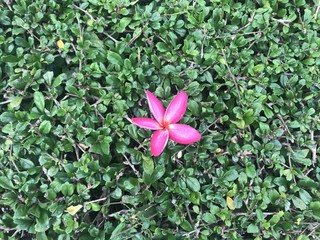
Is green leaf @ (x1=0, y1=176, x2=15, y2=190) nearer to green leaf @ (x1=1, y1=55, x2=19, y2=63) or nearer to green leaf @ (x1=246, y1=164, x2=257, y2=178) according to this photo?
green leaf @ (x1=1, y1=55, x2=19, y2=63)

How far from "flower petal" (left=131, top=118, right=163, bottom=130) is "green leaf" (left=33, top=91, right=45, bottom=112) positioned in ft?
1.05

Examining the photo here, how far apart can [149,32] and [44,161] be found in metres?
0.59

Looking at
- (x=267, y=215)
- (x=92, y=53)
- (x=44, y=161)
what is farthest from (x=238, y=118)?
(x=44, y=161)

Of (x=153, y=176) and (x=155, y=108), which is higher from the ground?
(x=155, y=108)

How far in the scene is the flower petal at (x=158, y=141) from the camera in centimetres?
123

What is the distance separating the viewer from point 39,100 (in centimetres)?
133

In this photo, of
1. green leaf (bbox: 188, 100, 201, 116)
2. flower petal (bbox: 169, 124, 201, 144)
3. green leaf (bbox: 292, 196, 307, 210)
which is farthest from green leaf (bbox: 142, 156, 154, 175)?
green leaf (bbox: 292, 196, 307, 210)

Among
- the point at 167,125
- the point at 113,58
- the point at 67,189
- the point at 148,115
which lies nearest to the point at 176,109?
the point at 167,125

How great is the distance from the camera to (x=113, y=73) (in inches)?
55.3

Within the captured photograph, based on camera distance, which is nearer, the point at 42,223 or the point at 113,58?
the point at 42,223

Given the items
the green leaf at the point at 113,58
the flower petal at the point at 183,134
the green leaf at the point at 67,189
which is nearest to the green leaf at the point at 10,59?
the green leaf at the point at 113,58

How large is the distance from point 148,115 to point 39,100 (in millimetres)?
366

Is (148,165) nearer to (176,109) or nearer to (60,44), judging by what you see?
(176,109)

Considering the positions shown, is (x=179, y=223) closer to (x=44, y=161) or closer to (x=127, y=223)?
(x=127, y=223)
